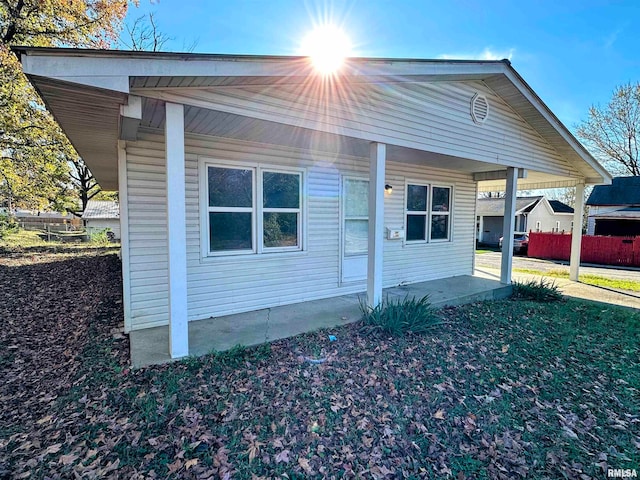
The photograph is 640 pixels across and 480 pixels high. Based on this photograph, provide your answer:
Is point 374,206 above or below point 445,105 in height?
below

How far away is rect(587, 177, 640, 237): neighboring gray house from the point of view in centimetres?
1669

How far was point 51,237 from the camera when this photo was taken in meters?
20.8

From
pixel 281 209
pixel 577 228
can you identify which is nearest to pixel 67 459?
pixel 281 209

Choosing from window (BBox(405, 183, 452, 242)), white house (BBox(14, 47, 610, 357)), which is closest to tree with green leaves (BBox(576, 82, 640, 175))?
white house (BBox(14, 47, 610, 357))

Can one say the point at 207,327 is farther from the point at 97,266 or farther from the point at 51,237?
the point at 51,237

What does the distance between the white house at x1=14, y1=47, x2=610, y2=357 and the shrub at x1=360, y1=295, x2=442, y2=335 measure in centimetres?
44

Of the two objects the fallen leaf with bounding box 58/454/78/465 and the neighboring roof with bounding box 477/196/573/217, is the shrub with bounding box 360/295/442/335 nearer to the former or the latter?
the fallen leaf with bounding box 58/454/78/465

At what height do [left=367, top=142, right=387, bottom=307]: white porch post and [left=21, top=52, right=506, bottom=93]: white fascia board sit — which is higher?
[left=21, top=52, right=506, bottom=93]: white fascia board

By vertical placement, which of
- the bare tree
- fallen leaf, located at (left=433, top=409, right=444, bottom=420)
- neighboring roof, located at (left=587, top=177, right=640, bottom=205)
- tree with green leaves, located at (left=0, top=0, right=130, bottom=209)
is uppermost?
the bare tree

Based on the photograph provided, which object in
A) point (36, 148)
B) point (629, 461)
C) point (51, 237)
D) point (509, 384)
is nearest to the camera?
point (629, 461)

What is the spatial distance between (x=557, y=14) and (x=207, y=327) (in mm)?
10804

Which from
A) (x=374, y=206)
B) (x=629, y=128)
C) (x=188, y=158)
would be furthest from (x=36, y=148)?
(x=629, y=128)

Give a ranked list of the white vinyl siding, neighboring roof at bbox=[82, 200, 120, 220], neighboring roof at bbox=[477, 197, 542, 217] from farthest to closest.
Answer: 1. neighboring roof at bbox=[82, 200, 120, 220]
2. neighboring roof at bbox=[477, 197, 542, 217]
3. the white vinyl siding

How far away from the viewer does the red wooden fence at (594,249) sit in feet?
45.9
